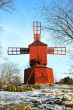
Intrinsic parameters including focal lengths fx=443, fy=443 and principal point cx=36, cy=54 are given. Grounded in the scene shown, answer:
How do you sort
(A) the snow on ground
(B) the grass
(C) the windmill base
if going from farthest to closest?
(C) the windmill base, (A) the snow on ground, (B) the grass

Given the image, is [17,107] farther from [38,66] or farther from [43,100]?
[38,66]

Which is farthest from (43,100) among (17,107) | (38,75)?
(38,75)

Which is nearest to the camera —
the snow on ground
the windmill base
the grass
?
the grass

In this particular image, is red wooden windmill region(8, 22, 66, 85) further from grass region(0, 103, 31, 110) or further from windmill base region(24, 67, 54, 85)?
grass region(0, 103, 31, 110)

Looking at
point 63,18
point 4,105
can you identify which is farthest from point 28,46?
point 4,105

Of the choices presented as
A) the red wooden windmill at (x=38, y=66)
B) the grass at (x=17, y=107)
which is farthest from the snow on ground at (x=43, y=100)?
the red wooden windmill at (x=38, y=66)

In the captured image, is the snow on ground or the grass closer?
the grass

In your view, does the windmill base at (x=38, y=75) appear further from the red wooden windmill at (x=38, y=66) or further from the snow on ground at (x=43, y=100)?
the snow on ground at (x=43, y=100)

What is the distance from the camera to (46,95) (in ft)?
79.3

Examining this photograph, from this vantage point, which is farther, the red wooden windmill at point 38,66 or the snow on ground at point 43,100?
the red wooden windmill at point 38,66

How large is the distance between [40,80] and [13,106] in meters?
29.6

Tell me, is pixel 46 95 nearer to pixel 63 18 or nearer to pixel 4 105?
pixel 4 105

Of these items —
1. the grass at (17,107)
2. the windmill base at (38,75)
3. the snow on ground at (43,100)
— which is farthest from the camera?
the windmill base at (38,75)

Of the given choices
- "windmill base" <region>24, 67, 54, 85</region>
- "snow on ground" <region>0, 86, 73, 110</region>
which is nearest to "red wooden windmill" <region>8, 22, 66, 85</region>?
"windmill base" <region>24, 67, 54, 85</region>
